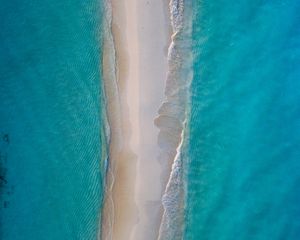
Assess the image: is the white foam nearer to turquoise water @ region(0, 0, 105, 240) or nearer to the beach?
the beach

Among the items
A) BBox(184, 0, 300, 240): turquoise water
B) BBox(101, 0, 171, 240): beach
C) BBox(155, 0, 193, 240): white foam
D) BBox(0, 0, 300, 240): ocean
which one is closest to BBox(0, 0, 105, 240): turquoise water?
BBox(0, 0, 300, 240): ocean

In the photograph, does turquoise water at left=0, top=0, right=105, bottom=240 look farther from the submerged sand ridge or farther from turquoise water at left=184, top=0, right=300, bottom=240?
turquoise water at left=184, top=0, right=300, bottom=240

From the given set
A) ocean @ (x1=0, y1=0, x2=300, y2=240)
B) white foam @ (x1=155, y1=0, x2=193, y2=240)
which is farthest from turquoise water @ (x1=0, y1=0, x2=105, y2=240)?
white foam @ (x1=155, y1=0, x2=193, y2=240)

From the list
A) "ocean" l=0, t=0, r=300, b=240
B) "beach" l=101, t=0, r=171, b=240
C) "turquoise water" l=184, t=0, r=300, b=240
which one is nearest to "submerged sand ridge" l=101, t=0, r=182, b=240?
"beach" l=101, t=0, r=171, b=240

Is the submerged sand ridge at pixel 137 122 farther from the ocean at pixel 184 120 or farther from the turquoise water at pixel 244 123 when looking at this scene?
the turquoise water at pixel 244 123

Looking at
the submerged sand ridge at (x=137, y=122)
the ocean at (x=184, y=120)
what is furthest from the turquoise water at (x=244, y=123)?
the submerged sand ridge at (x=137, y=122)

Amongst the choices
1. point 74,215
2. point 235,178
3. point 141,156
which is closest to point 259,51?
point 235,178

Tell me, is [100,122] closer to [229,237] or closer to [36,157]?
[36,157]
